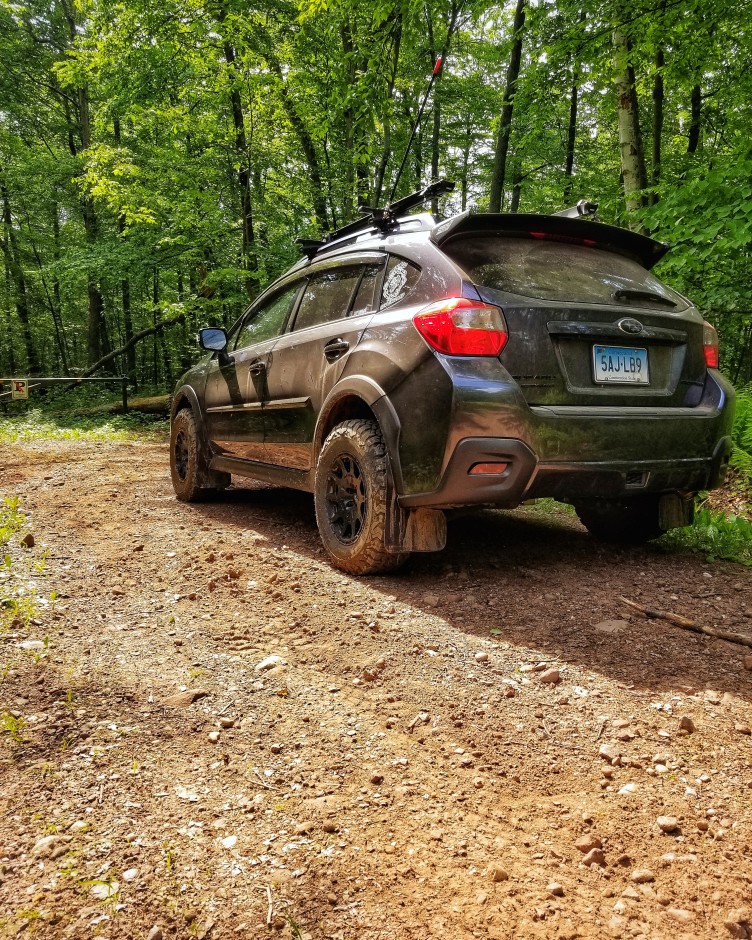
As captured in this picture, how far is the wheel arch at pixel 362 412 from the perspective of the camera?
3.31 metres

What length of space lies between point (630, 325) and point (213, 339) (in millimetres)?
3375

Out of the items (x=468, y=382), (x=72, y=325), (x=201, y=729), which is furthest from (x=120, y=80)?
(x=72, y=325)

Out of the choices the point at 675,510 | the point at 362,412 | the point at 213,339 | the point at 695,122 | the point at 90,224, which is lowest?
the point at 675,510

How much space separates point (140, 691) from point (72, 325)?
3349cm

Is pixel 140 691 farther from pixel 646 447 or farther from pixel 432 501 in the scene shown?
pixel 646 447

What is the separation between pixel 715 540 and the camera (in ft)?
13.7

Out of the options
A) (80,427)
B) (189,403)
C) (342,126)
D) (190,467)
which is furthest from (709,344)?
(80,427)

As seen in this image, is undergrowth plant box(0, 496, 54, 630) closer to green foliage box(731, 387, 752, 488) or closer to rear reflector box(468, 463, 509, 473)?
rear reflector box(468, 463, 509, 473)

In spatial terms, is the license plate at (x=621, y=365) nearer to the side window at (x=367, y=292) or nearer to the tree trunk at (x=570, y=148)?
the side window at (x=367, y=292)

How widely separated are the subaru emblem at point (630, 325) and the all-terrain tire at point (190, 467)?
364 cm

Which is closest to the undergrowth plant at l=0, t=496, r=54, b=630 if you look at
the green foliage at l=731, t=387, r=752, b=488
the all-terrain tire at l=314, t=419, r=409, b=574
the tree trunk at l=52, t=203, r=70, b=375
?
the all-terrain tire at l=314, t=419, r=409, b=574

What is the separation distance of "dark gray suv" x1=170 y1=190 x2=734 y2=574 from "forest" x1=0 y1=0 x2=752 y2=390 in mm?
3302

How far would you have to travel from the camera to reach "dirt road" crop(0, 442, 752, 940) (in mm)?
1442

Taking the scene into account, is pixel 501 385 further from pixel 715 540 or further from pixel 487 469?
pixel 715 540
